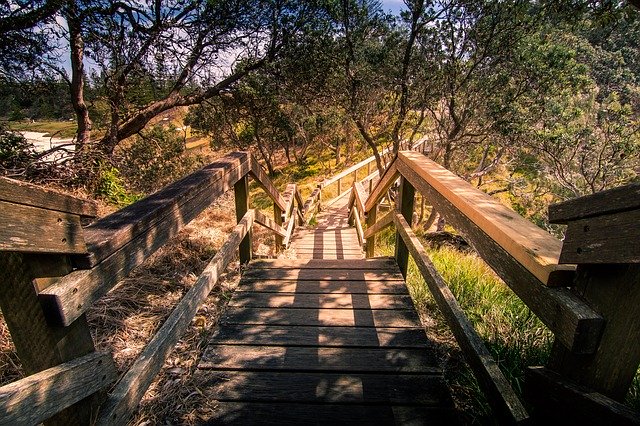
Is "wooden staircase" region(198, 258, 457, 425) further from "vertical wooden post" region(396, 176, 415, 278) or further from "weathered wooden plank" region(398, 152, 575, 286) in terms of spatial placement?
"weathered wooden plank" region(398, 152, 575, 286)

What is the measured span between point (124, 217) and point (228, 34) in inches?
303

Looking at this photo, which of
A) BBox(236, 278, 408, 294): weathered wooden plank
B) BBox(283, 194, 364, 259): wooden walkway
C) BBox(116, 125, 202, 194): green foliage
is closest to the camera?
BBox(236, 278, 408, 294): weathered wooden plank

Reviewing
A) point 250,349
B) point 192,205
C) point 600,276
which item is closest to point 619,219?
point 600,276

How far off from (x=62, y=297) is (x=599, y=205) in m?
1.41

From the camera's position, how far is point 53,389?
0.94 m

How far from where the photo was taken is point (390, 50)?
9.78 metres

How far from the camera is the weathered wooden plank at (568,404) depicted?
0.89 meters

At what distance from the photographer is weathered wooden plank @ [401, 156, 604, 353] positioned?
0.91 metres

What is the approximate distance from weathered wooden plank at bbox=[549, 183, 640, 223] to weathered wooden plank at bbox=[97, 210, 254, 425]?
1.48m

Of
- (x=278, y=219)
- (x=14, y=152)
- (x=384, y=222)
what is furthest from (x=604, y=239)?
(x=14, y=152)

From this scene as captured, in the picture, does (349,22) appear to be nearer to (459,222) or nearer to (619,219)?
(459,222)

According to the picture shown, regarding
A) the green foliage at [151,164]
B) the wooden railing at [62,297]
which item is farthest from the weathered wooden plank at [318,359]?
the green foliage at [151,164]

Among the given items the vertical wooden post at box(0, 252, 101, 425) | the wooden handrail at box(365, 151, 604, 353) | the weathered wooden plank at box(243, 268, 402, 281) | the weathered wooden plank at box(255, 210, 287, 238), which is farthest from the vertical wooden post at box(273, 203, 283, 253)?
the vertical wooden post at box(0, 252, 101, 425)

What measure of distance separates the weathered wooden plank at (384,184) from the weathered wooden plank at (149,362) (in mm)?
1941
